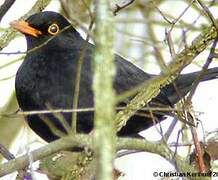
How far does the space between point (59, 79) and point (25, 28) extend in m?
0.44

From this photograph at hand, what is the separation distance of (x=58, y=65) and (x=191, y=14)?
226cm

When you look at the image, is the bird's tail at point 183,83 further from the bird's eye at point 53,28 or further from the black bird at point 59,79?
the bird's eye at point 53,28

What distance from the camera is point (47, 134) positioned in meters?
4.77

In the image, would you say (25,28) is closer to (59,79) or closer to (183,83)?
(59,79)

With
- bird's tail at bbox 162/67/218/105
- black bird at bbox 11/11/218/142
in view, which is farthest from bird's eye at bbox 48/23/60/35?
bird's tail at bbox 162/67/218/105

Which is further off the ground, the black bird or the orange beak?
the orange beak

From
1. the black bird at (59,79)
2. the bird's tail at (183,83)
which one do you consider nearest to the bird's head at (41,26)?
the black bird at (59,79)

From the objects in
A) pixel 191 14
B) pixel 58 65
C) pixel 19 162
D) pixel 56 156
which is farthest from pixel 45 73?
pixel 191 14

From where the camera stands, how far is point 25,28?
4.77 meters

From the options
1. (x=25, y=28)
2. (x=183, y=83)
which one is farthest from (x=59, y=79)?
(x=183, y=83)

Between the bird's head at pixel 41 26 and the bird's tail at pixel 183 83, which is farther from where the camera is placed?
the bird's tail at pixel 183 83

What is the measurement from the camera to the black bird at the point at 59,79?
460cm

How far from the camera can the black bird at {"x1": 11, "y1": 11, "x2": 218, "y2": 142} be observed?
460 centimetres

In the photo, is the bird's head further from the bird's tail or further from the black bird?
the bird's tail
